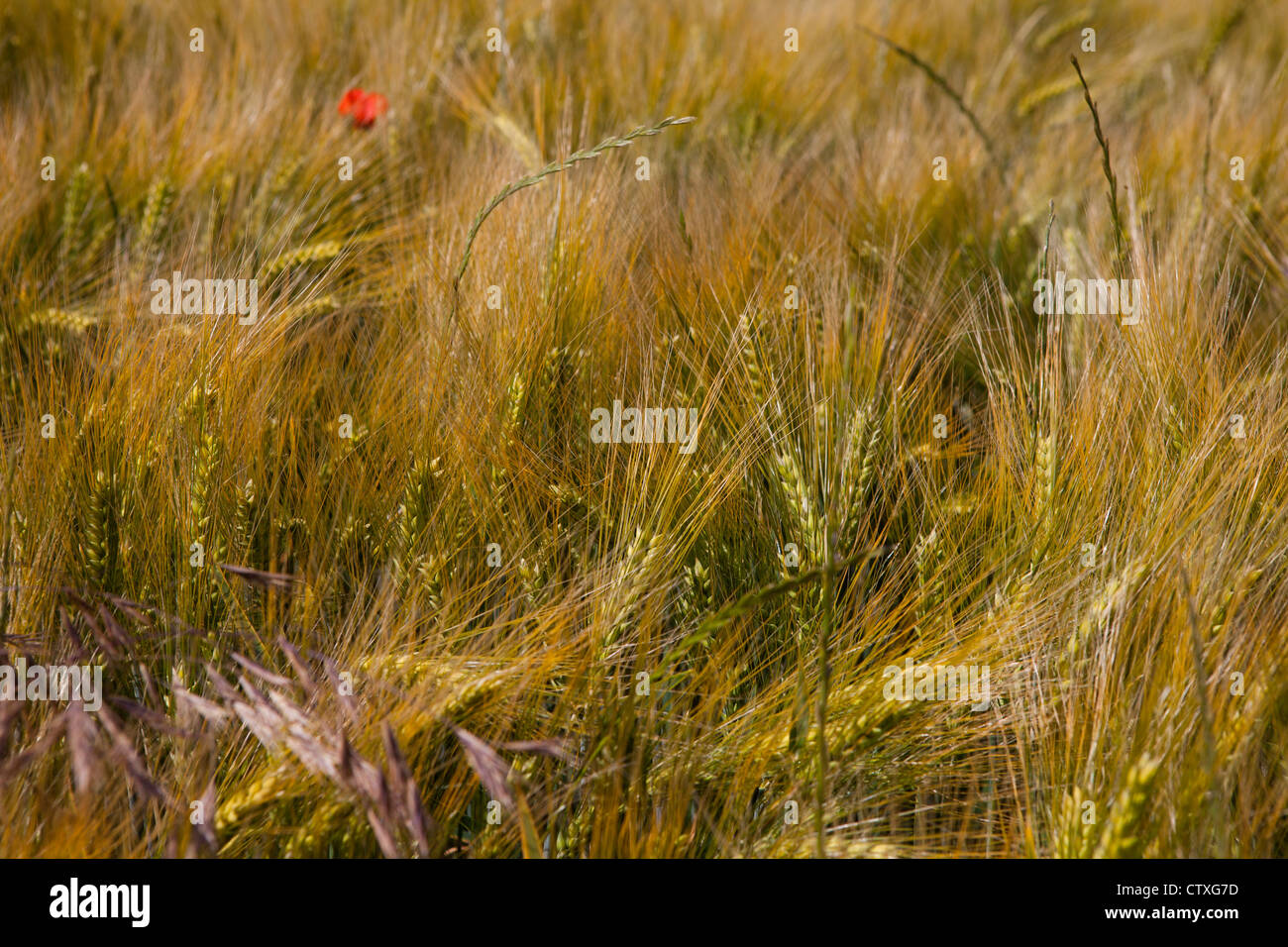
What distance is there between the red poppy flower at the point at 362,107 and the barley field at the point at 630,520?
164 millimetres

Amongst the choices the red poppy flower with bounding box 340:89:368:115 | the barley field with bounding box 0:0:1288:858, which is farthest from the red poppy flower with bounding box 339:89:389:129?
the barley field with bounding box 0:0:1288:858

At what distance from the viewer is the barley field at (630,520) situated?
916 mm

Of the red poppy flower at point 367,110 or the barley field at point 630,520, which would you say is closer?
the barley field at point 630,520

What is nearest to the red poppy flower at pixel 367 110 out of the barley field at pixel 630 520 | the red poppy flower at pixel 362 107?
the red poppy flower at pixel 362 107

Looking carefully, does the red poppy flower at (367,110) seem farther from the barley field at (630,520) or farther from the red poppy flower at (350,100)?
the barley field at (630,520)

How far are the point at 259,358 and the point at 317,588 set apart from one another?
339 mm

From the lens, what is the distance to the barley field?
916mm

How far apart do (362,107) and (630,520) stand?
1.27 metres

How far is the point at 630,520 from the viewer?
1.12 meters

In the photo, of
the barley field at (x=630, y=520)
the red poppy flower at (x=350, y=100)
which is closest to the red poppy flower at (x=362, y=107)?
the red poppy flower at (x=350, y=100)

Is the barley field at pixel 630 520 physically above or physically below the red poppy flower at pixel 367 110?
below

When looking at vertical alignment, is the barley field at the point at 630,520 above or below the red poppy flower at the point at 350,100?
below

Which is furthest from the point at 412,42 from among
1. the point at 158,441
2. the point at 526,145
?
the point at 158,441

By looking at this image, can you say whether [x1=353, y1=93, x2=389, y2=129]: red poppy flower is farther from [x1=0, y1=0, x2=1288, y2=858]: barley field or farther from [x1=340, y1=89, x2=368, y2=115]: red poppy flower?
[x1=0, y1=0, x2=1288, y2=858]: barley field
